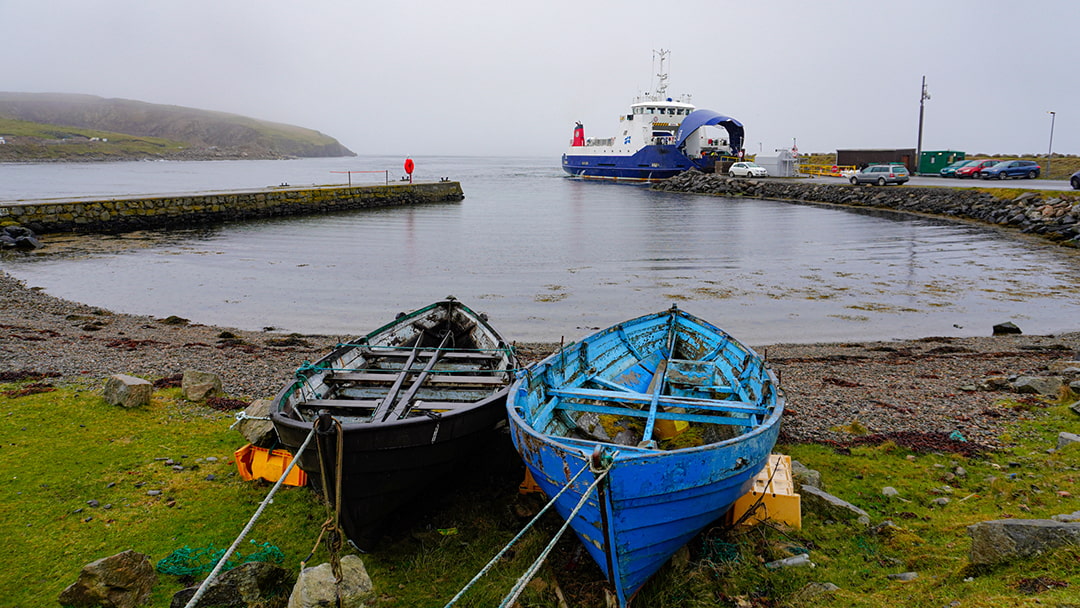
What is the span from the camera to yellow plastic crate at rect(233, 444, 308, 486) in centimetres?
640

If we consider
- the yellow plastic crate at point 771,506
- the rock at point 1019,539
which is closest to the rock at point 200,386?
the yellow plastic crate at point 771,506

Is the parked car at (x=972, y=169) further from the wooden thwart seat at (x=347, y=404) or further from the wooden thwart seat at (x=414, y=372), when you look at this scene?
the wooden thwart seat at (x=347, y=404)

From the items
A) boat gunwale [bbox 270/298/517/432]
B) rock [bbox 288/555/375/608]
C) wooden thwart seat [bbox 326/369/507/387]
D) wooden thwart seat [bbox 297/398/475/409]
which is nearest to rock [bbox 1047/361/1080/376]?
boat gunwale [bbox 270/298/517/432]

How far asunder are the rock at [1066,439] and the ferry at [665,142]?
59.7m

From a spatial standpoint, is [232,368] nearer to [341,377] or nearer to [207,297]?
[341,377]

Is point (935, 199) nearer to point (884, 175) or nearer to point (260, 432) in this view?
point (884, 175)

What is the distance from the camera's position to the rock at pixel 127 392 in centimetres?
791

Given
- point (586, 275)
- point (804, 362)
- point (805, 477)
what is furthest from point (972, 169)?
point (805, 477)

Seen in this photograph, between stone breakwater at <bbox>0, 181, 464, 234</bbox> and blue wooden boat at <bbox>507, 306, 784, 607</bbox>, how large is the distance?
3030 centimetres

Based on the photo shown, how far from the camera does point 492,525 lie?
6078 millimetres

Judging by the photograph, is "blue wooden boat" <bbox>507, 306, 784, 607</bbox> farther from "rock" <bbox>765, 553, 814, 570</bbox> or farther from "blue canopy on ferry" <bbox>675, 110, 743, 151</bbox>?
"blue canopy on ferry" <bbox>675, 110, 743, 151</bbox>

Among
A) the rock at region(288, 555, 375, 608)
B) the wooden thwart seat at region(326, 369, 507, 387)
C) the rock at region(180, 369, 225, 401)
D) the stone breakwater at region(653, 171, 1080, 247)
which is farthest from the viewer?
the stone breakwater at region(653, 171, 1080, 247)

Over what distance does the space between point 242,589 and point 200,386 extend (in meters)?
4.61

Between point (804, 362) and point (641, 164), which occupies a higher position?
point (641, 164)
